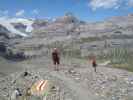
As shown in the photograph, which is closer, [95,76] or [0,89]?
[0,89]

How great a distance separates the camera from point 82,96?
2530cm

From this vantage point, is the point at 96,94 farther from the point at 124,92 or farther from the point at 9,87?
the point at 9,87

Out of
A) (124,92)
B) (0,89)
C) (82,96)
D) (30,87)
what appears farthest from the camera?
(0,89)

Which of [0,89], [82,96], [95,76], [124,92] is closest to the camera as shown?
[82,96]

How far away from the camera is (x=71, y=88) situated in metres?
27.9

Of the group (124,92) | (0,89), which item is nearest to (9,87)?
(0,89)

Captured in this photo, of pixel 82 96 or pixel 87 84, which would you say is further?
pixel 87 84

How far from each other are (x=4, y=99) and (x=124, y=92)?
408 inches

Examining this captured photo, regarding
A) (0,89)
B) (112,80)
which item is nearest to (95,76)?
(112,80)

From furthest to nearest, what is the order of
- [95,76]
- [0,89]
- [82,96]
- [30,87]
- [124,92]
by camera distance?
[95,76], [0,89], [30,87], [124,92], [82,96]

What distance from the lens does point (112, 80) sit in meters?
33.4

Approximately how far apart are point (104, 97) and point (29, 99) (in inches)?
238

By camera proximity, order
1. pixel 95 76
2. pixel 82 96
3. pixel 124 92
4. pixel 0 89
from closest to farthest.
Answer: pixel 82 96, pixel 124 92, pixel 0 89, pixel 95 76

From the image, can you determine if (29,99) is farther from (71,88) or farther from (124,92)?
(124,92)
